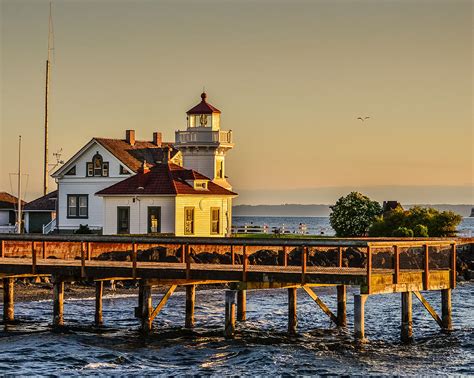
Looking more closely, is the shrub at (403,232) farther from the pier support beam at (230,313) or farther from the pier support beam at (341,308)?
the pier support beam at (230,313)

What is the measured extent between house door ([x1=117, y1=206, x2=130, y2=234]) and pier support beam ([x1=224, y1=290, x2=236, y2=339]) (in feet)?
92.1

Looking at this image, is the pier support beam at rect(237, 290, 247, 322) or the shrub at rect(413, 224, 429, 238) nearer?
the pier support beam at rect(237, 290, 247, 322)

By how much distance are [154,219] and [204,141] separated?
7.92m

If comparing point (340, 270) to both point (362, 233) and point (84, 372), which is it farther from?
point (362, 233)

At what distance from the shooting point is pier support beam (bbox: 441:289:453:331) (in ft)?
109

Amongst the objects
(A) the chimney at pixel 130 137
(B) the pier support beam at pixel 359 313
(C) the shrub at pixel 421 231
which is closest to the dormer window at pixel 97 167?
(A) the chimney at pixel 130 137

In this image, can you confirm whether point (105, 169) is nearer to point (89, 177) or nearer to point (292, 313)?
point (89, 177)

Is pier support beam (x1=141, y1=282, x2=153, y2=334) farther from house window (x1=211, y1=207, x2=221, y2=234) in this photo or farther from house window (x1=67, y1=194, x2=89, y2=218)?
house window (x1=67, y1=194, x2=89, y2=218)

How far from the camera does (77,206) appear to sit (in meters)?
65.7

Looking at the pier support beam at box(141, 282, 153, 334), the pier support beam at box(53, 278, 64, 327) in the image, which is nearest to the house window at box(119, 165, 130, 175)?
the pier support beam at box(53, 278, 64, 327)

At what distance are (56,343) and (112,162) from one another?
34595mm

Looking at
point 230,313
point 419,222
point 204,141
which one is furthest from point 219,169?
point 230,313

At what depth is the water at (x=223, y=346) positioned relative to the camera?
27391 mm

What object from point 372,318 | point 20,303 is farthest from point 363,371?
point 20,303
